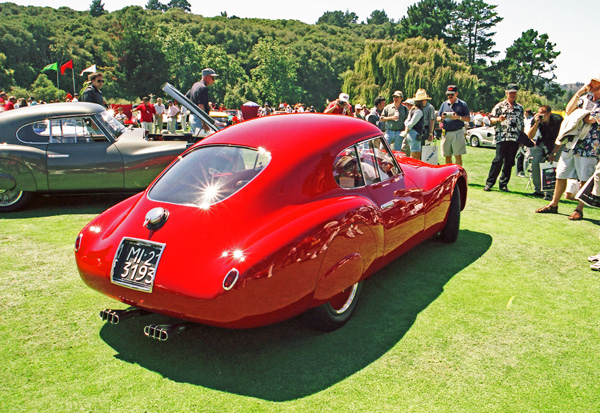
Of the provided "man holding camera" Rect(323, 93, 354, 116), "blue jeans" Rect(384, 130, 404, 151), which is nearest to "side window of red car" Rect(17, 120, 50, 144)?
"man holding camera" Rect(323, 93, 354, 116)

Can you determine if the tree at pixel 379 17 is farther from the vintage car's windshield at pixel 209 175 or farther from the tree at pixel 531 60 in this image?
the vintage car's windshield at pixel 209 175

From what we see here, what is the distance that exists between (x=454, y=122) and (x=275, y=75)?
300 feet

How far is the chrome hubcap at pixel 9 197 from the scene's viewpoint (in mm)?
6832

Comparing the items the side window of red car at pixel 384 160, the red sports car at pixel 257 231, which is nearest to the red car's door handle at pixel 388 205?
the red sports car at pixel 257 231

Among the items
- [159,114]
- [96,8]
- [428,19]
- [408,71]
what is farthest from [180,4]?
[159,114]

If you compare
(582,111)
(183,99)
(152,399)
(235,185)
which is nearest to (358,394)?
(152,399)

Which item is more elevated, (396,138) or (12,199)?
(396,138)

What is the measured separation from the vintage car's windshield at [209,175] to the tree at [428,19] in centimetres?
9777

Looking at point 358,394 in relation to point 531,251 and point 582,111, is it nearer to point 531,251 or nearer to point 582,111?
point 531,251

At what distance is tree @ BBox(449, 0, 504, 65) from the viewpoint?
90.0 m

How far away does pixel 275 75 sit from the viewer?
96.9 meters

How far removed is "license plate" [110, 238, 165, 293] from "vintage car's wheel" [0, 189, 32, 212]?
4.62 metres

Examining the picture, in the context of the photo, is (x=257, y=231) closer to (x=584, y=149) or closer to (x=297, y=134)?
(x=297, y=134)

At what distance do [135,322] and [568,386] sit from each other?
300 cm
